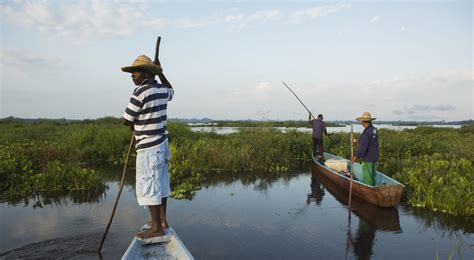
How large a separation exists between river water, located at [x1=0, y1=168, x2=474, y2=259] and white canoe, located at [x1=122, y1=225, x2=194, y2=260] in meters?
1.05

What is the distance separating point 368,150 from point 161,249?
5272 mm

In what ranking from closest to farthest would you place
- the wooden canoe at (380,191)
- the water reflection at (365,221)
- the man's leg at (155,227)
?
the man's leg at (155,227), the water reflection at (365,221), the wooden canoe at (380,191)

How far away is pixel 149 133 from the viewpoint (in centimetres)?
346

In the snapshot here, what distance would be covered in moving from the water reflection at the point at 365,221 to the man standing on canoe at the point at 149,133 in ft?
10.4

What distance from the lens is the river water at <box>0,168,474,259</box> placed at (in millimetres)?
4805

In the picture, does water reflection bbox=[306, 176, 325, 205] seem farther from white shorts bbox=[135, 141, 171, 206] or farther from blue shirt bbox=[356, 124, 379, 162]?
white shorts bbox=[135, 141, 171, 206]

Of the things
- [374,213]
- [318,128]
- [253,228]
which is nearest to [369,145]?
[374,213]

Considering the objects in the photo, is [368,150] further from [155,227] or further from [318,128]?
[155,227]

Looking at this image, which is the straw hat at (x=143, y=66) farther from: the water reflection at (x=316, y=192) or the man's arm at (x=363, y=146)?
the water reflection at (x=316, y=192)

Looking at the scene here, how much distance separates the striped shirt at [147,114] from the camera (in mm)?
3373

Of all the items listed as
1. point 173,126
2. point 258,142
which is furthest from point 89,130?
point 258,142

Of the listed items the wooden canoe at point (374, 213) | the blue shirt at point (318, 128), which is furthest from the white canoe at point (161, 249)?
the blue shirt at point (318, 128)

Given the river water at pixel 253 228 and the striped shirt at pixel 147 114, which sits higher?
the striped shirt at pixel 147 114

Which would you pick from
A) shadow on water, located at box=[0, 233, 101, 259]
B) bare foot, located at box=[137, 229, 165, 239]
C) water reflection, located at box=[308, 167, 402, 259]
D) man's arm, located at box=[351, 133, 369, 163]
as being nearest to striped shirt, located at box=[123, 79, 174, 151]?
bare foot, located at box=[137, 229, 165, 239]
